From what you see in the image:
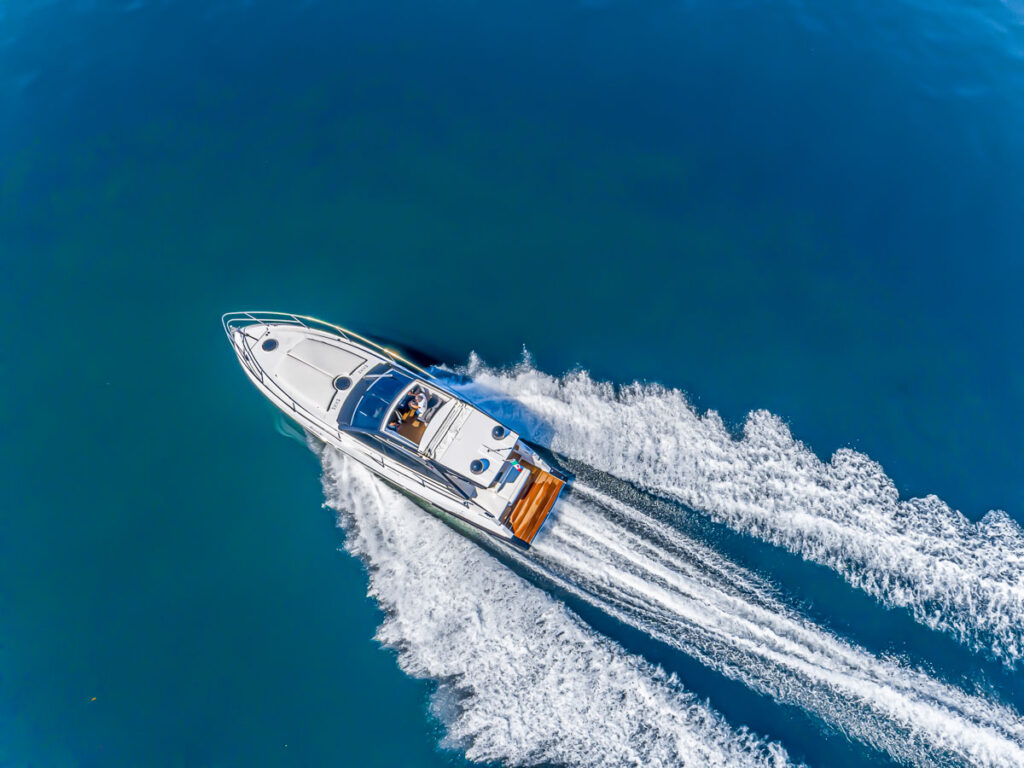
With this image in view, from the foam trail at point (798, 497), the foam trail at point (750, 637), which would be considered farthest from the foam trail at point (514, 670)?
the foam trail at point (798, 497)

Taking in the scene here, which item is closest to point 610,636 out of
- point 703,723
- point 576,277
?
point 703,723

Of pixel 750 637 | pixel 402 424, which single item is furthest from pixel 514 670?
pixel 402 424

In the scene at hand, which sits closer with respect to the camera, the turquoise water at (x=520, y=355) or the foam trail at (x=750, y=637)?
the foam trail at (x=750, y=637)

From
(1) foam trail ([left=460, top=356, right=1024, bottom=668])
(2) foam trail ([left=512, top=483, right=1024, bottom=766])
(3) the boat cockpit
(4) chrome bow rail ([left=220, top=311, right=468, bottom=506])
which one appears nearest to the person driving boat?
(3) the boat cockpit

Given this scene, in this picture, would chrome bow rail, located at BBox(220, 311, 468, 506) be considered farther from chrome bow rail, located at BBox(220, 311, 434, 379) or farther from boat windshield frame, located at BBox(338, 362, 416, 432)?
boat windshield frame, located at BBox(338, 362, 416, 432)

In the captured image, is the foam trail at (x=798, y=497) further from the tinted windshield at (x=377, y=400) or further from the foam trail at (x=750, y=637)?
the tinted windshield at (x=377, y=400)

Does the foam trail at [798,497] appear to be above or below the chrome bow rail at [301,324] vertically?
below

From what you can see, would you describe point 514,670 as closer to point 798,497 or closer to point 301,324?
point 798,497

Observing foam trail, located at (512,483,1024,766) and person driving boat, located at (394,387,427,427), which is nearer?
foam trail, located at (512,483,1024,766)
